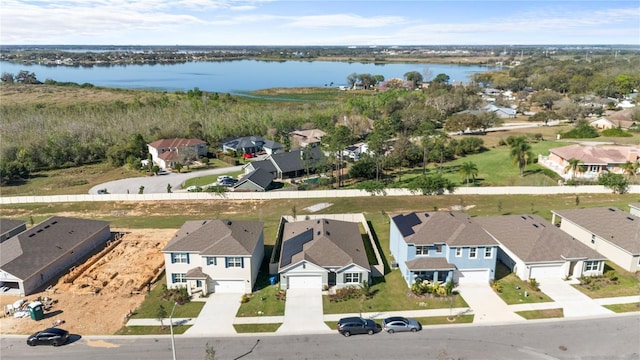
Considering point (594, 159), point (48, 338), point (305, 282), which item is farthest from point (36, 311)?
point (594, 159)

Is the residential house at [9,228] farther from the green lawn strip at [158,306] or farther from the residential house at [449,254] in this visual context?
the residential house at [449,254]

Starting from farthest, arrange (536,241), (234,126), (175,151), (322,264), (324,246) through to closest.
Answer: (234,126) → (175,151) → (536,241) → (324,246) → (322,264)

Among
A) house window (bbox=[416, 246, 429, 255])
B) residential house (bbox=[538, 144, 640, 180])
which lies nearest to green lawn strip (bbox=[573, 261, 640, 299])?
house window (bbox=[416, 246, 429, 255])

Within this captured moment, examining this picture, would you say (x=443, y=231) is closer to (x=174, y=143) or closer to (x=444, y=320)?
(x=444, y=320)

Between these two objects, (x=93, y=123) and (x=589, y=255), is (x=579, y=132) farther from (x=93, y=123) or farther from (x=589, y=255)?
(x=93, y=123)

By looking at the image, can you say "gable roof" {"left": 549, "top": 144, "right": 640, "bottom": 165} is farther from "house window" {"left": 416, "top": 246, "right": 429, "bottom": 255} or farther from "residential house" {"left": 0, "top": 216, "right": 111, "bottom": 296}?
"residential house" {"left": 0, "top": 216, "right": 111, "bottom": 296}

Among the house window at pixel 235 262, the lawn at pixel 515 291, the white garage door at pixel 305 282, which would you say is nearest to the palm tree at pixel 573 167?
the lawn at pixel 515 291

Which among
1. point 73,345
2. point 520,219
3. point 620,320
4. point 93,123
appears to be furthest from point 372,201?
point 93,123
